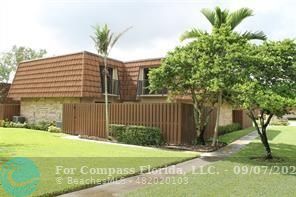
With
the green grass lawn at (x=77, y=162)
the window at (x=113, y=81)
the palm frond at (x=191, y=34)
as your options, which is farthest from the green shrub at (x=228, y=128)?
the green grass lawn at (x=77, y=162)

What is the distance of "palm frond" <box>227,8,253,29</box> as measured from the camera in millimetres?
18219

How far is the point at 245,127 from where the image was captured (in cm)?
3441

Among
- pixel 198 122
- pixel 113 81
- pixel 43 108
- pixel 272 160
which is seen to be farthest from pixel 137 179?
pixel 43 108

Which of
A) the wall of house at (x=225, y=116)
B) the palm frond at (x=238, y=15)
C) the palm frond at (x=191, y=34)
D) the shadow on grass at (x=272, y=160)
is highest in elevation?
the palm frond at (x=238, y=15)

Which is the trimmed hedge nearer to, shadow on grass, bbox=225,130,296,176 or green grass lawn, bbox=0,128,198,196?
green grass lawn, bbox=0,128,198,196

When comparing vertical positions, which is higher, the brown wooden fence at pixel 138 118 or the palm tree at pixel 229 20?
the palm tree at pixel 229 20

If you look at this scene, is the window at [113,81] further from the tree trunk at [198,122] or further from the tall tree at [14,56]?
the tall tree at [14,56]

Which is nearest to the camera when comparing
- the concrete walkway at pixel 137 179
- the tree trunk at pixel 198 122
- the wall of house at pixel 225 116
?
the concrete walkway at pixel 137 179

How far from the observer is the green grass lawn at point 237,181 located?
752 centimetres

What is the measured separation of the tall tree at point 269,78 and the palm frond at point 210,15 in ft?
19.1

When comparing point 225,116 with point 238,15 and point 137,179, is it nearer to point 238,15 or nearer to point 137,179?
point 238,15

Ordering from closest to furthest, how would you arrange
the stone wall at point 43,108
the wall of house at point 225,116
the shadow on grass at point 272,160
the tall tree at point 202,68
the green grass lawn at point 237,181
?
1. the green grass lawn at point 237,181
2. the shadow on grass at point 272,160
3. the tall tree at point 202,68
4. the stone wall at point 43,108
5. the wall of house at point 225,116

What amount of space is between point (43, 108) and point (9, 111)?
3651mm

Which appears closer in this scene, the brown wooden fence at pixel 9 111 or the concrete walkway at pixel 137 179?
the concrete walkway at pixel 137 179
